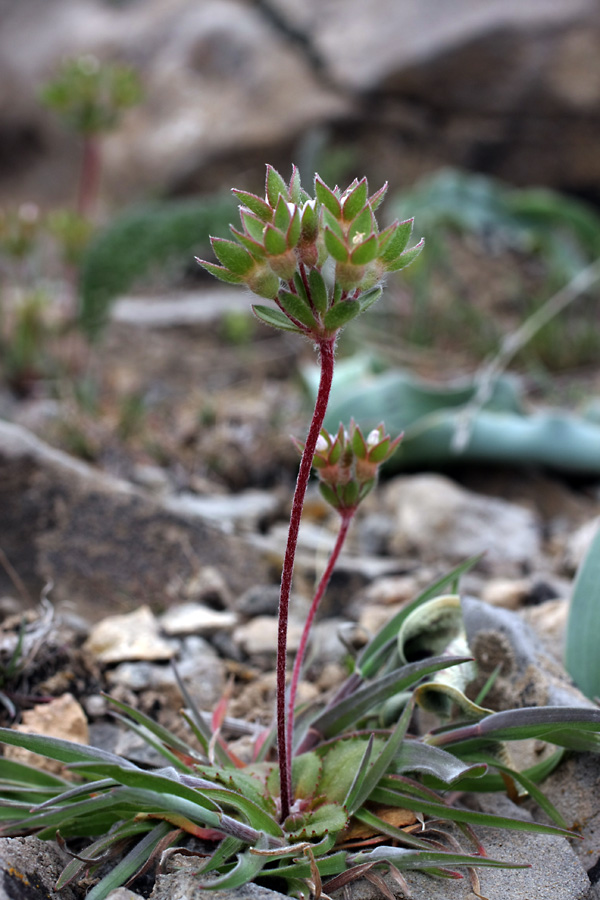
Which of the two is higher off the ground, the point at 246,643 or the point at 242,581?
the point at 242,581

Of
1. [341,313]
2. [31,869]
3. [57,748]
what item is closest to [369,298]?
[341,313]

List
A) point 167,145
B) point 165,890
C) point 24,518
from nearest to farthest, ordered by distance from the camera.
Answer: point 165,890
point 24,518
point 167,145

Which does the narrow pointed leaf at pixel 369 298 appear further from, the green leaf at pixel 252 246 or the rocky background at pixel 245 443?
the rocky background at pixel 245 443

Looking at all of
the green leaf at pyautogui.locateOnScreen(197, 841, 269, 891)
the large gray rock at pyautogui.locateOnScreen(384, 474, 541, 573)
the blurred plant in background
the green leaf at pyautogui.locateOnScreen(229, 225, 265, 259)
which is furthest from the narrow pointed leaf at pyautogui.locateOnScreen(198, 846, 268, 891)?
the blurred plant in background

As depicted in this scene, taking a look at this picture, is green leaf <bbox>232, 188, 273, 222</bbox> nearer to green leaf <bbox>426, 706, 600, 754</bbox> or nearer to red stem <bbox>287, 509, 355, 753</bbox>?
red stem <bbox>287, 509, 355, 753</bbox>

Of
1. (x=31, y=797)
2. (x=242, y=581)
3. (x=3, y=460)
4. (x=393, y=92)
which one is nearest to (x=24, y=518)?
(x=3, y=460)

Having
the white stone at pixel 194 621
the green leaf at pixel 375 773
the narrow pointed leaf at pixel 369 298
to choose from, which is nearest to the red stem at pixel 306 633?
A: the green leaf at pixel 375 773

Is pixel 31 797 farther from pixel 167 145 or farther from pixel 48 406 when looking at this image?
pixel 167 145

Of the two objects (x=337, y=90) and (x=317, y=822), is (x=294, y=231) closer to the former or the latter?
(x=317, y=822)
